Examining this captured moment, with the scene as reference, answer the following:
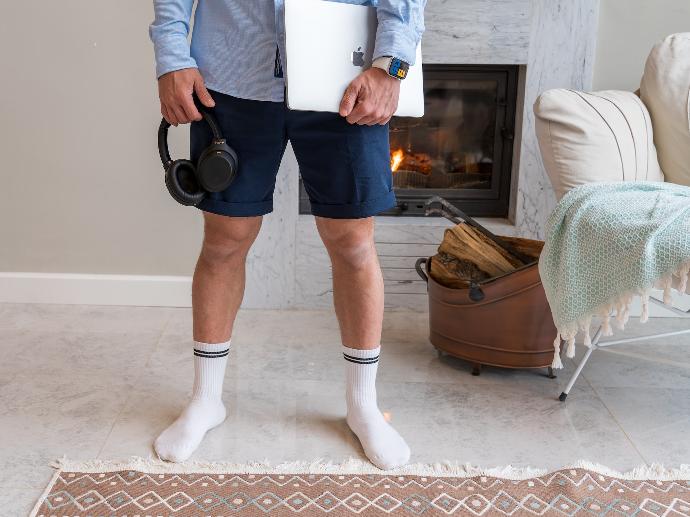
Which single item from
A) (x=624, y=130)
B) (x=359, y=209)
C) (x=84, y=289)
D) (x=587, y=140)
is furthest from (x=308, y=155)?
(x=84, y=289)

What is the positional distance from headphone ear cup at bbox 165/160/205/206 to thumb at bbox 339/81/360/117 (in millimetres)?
318

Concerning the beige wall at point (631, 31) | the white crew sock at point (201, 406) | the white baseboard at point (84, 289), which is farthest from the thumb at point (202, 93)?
the beige wall at point (631, 31)

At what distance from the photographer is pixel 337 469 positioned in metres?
1.50

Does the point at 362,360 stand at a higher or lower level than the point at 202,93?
lower

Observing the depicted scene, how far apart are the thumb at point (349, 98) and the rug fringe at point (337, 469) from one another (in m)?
0.68

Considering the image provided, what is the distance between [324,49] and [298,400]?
863 mm

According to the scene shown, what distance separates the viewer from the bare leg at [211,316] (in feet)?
5.03

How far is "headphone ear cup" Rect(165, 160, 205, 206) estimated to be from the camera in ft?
4.61

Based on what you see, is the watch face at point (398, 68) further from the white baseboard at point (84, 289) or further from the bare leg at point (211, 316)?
the white baseboard at point (84, 289)

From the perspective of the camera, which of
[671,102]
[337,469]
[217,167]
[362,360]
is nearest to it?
[217,167]

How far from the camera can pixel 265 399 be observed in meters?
1.82

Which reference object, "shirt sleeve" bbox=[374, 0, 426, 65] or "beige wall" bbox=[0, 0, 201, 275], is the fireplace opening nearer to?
"beige wall" bbox=[0, 0, 201, 275]

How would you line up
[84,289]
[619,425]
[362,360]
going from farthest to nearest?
[84,289], [619,425], [362,360]

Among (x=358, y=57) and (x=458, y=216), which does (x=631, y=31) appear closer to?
(x=458, y=216)
